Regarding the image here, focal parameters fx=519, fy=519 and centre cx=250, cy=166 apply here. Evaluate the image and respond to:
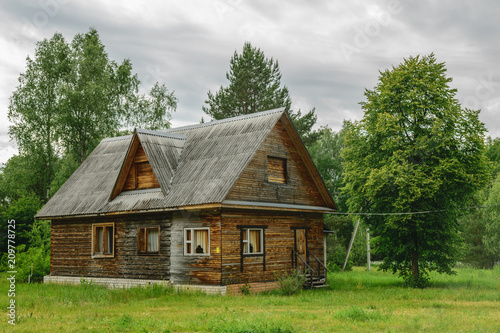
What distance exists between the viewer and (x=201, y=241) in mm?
21719

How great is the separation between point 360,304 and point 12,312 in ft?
37.2

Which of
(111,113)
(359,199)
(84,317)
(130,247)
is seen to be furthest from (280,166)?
(111,113)

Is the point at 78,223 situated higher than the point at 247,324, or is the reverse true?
the point at 78,223

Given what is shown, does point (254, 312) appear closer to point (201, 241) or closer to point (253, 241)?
point (201, 241)

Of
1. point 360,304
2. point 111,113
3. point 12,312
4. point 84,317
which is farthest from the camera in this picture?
point 111,113

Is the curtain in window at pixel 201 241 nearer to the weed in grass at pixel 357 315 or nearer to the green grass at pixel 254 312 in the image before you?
the green grass at pixel 254 312

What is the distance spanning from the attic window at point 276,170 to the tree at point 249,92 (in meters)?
23.5

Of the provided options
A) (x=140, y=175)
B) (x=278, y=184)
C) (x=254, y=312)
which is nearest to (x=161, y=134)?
(x=140, y=175)

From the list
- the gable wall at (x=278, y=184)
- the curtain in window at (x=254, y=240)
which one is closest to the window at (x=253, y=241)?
the curtain in window at (x=254, y=240)

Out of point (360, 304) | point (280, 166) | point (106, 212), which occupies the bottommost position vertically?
point (360, 304)

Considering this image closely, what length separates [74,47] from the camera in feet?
145

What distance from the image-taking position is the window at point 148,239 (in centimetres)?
2334

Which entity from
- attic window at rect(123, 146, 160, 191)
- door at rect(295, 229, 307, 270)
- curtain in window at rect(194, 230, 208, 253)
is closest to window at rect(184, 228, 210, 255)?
curtain in window at rect(194, 230, 208, 253)

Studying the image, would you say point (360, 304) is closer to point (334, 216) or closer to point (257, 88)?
point (334, 216)
